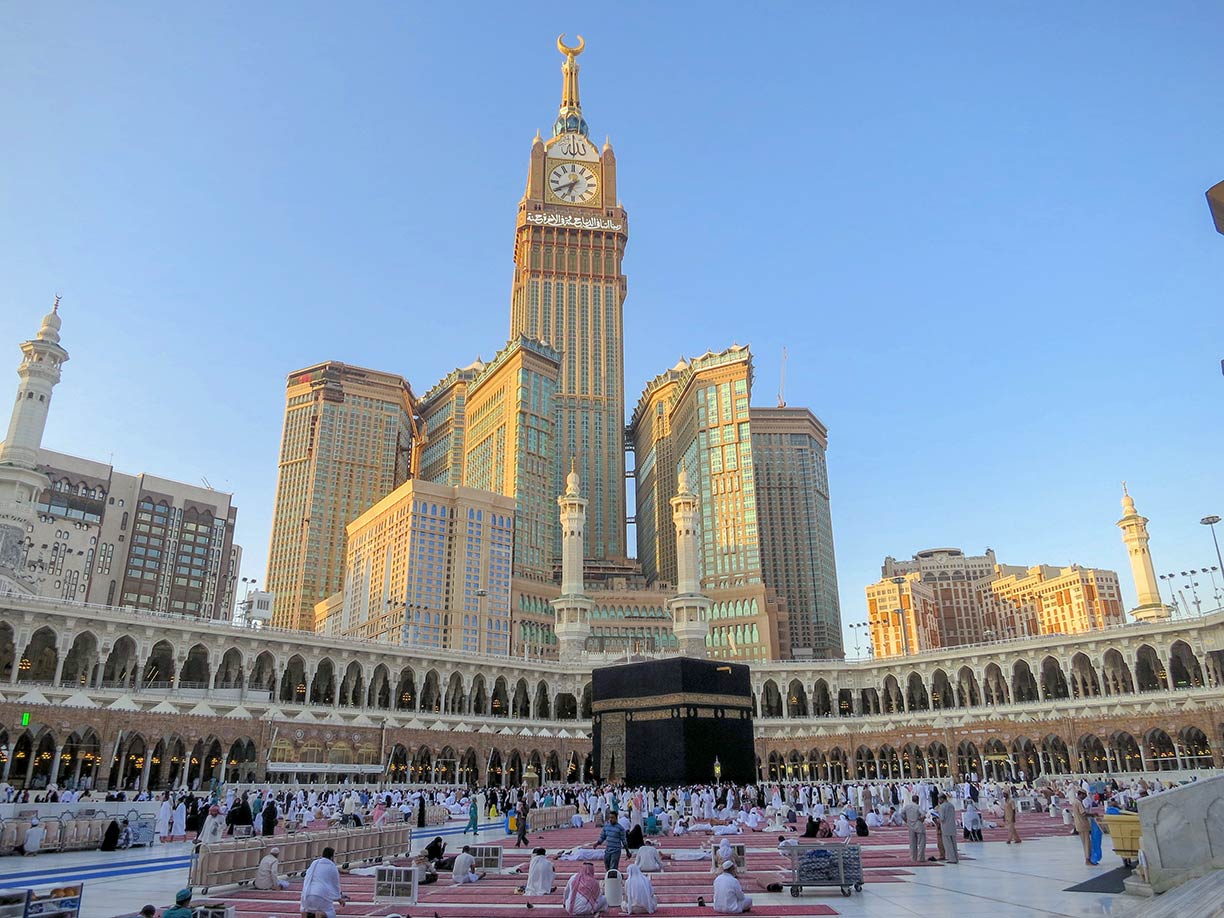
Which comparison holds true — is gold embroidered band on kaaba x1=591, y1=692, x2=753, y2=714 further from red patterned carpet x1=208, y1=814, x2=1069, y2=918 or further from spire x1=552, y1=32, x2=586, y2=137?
spire x1=552, y1=32, x2=586, y2=137

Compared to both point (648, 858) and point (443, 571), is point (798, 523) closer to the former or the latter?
point (443, 571)

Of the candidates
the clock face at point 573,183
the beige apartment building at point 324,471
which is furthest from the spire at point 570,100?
the beige apartment building at point 324,471

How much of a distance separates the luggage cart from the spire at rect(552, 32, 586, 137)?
13102 centimetres

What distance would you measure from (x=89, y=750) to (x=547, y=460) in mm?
65363

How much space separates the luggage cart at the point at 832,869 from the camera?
412 inches

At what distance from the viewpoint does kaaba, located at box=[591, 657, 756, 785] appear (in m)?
33.2

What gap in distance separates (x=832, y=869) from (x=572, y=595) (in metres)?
59.2

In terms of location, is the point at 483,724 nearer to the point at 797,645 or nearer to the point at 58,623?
the point at 58,623

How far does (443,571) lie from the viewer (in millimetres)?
84062

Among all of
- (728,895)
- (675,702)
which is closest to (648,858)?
(728,895)

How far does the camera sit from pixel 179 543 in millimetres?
97625

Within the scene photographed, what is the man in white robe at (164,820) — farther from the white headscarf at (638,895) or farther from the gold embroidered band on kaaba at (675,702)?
the gold embroidered band on kaaba at (675,702)

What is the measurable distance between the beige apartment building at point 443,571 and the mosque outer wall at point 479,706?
20.7 meters

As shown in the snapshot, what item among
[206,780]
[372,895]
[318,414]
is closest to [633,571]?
[318,414]
